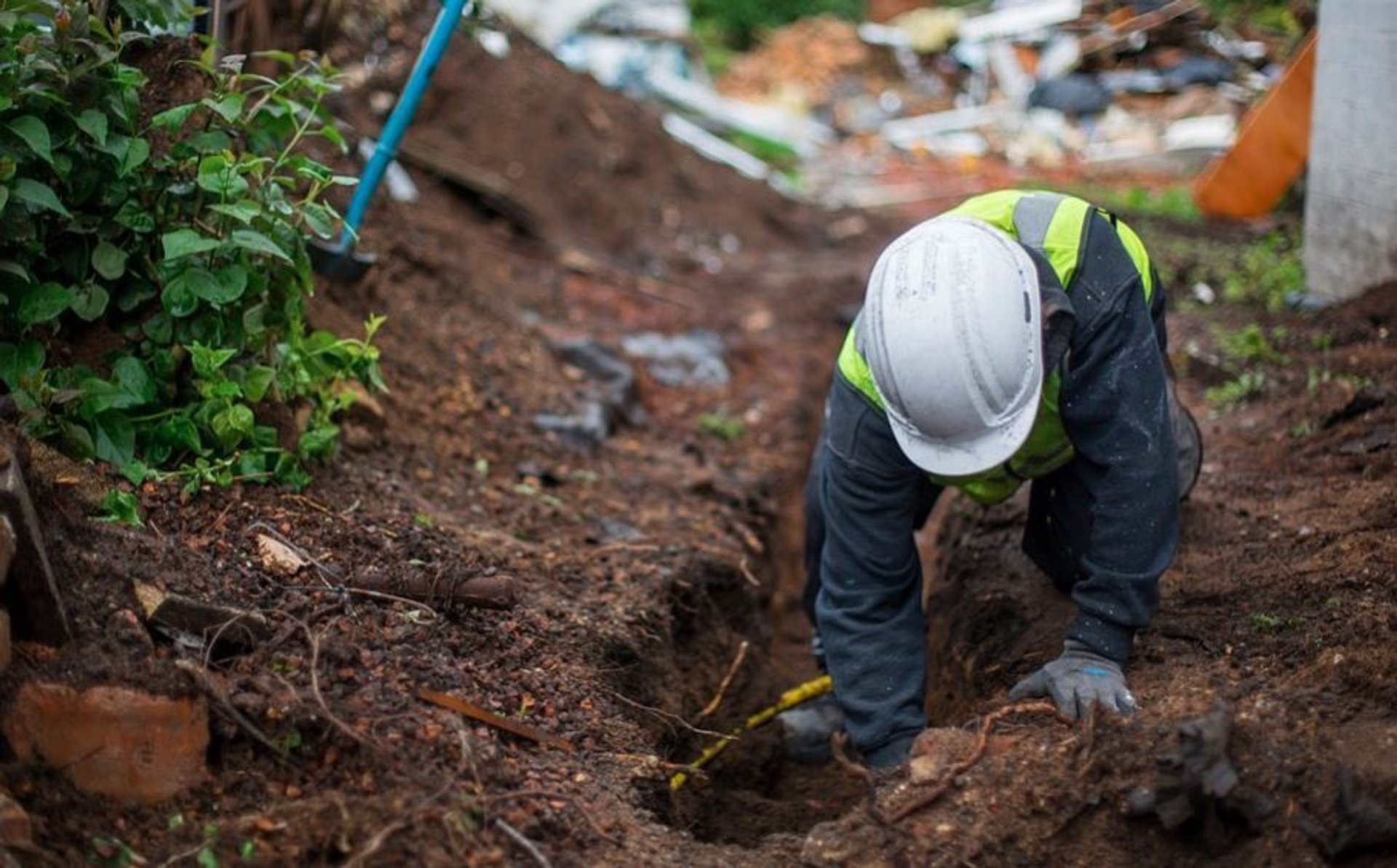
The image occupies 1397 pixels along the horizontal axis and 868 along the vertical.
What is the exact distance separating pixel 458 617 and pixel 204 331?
39.0 inches

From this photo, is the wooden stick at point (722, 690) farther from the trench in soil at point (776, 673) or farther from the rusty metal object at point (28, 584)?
the rusty metal object at point (28, 584)

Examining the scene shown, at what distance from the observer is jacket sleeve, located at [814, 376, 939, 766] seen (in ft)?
11.1

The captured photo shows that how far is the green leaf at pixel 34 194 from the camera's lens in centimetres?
329

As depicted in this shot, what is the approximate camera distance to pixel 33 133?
3268 mm

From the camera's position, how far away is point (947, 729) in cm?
327

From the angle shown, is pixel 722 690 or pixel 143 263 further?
pixel 722 690

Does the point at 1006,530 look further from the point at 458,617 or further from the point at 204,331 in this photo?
the point at 204,331

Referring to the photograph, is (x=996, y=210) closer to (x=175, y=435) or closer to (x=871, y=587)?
(x=871, y=587)

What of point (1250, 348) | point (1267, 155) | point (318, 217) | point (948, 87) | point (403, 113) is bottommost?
point (948, 87)

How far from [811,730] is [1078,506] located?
3.91ft

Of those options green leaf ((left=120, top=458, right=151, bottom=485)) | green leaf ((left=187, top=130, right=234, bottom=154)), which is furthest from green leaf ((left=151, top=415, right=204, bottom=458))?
green leaf ((left=187, top=130, right=234, bottom=154))

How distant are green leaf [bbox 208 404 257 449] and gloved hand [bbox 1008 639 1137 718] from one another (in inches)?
79.8

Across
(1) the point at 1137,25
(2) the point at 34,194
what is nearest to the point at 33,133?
(2) the point at 34,194

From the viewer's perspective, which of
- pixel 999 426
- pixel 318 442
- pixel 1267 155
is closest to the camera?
pixel 999 426
